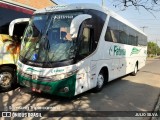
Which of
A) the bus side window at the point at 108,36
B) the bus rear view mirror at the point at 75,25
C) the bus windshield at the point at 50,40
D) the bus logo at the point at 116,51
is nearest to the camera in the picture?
the bus rear view mirror at the point at 75,25

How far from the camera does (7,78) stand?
822 cm

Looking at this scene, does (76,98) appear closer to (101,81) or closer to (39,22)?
(101,81)

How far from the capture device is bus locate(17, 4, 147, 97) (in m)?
6.67

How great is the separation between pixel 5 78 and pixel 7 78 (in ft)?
0.28

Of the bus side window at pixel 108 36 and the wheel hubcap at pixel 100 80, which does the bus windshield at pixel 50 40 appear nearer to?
the bus side window at pixel 108 36

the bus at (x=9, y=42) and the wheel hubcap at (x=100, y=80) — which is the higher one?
the bus at (x=9, y=42)

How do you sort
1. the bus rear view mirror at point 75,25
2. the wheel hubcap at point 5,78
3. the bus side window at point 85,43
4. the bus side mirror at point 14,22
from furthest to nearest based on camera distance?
the wheel hubcap at point 5,78 → the bus side mirror at point 14,22 → the bus side window at point 85,43 → the bus rear view mirror at point 75,25

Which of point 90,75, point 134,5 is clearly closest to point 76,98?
point 90,75

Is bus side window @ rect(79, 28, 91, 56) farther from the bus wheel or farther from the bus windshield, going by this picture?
the bus wheel

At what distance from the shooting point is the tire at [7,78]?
316 inches

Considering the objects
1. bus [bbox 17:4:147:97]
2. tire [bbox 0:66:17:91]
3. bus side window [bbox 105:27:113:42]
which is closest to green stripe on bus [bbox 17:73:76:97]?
bus [bbox 17:4:147:97]

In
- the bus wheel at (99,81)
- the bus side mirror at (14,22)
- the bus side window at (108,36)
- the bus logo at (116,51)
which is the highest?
the bus side mirror at (14,22)

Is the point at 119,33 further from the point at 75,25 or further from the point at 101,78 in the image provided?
the point at 75,25

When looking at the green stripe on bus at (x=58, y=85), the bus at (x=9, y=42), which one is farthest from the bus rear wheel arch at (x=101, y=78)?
the bus at (x=9, y=42)
